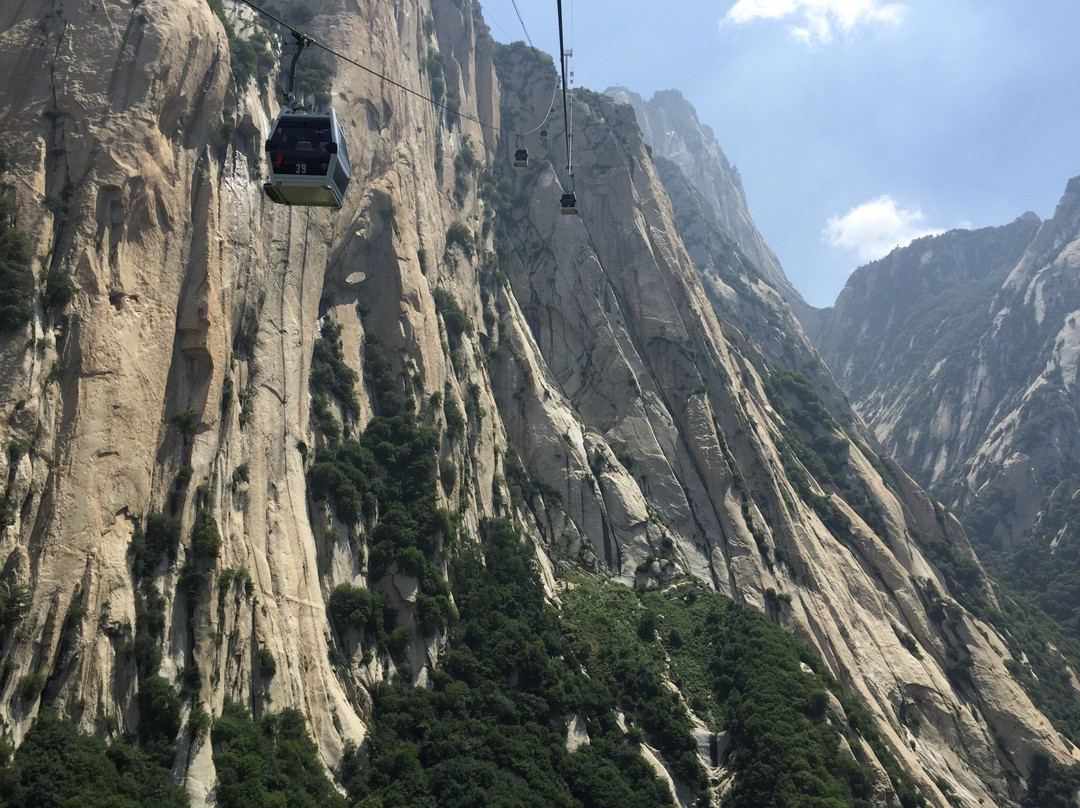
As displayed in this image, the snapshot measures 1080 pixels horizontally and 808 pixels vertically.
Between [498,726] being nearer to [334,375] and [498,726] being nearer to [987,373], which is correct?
[334,375]

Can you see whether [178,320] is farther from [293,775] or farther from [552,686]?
[552,686]

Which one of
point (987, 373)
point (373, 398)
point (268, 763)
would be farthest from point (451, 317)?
point (987, 373)

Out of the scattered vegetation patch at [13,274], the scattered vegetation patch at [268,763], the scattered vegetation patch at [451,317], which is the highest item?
the scattered vegetation patch at [451,317]

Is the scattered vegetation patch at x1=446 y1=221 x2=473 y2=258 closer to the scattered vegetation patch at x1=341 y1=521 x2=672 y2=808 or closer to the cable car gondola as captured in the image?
the scattered vegetation patch at x1=341 y1=521 x2=672 y2=808

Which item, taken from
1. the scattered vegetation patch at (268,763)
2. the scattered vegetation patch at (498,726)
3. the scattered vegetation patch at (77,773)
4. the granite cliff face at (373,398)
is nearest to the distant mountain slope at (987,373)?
the granite cliff face at (373,398)

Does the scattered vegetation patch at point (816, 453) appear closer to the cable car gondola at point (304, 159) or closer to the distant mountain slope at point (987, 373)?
the distant mountain slope at point (987, 373)

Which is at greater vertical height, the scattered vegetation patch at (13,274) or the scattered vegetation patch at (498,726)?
the scattered vegetation patch at (13,274)

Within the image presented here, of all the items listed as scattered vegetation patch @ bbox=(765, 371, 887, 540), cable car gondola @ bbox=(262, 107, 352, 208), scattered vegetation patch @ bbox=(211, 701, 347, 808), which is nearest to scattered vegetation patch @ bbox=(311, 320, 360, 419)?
scattered vegetation patch @ bbox=(211, 701, 347, 808)
